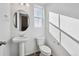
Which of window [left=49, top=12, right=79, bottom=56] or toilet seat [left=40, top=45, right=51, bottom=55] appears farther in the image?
toilet seat [left=40, top=45, right=51, bottom=55]

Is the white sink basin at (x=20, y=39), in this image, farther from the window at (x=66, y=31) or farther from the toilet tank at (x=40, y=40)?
the window at (x=66, y=31)

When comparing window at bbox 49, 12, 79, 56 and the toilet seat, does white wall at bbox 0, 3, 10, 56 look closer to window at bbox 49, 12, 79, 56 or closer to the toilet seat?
the toilet seat

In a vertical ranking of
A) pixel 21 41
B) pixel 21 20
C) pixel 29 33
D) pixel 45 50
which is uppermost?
pixel 21 20

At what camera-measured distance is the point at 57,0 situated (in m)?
1.58

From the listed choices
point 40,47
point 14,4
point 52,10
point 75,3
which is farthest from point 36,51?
point 75,3

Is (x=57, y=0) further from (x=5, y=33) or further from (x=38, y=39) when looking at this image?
(x=5, y=33)

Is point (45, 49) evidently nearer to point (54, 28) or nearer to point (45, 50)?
point (45, 50)

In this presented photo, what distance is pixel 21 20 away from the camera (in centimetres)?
161

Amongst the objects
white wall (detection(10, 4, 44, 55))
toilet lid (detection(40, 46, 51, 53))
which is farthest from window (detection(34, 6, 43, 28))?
toilet lid (detection(40, 46, 51, 53))

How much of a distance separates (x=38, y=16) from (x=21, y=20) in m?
0.25

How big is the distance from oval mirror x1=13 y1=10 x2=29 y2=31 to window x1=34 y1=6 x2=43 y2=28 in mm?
121

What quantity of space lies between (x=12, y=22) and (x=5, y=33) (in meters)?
0.19

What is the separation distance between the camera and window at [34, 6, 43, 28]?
163 cm

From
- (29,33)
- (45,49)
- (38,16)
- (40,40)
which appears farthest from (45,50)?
(38,16)
